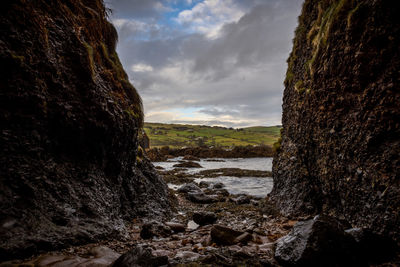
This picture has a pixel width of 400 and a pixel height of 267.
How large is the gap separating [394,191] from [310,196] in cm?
365

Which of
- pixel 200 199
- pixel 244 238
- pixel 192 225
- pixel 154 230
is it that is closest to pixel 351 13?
pixel 244 238

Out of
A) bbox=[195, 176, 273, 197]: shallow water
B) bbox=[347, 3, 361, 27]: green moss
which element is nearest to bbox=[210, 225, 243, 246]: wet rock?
bbox=[347, 3, 361, 27]: green moss

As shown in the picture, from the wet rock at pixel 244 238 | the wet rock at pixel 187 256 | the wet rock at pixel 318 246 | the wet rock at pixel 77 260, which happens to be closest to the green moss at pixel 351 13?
the wet rock at pixel 318 246

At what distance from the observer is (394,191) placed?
4098mm

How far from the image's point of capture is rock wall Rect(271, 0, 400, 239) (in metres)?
4.36

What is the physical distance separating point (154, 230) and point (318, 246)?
4.48m

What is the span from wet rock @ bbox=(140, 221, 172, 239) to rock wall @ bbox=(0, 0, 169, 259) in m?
0.71

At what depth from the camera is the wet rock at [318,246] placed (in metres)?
3.56

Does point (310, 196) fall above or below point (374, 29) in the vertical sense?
below

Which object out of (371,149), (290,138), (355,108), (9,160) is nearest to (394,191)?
(371,149)

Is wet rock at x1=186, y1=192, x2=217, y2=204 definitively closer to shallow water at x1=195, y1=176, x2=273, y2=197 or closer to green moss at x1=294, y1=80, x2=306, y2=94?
shallow water at x1=195, y1=176, x2=273, y2=197

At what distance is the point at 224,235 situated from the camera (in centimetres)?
536

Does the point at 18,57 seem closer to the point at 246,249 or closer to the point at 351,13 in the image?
the point at 246,249

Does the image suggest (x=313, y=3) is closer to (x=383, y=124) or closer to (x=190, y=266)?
(x=383, y=124)
